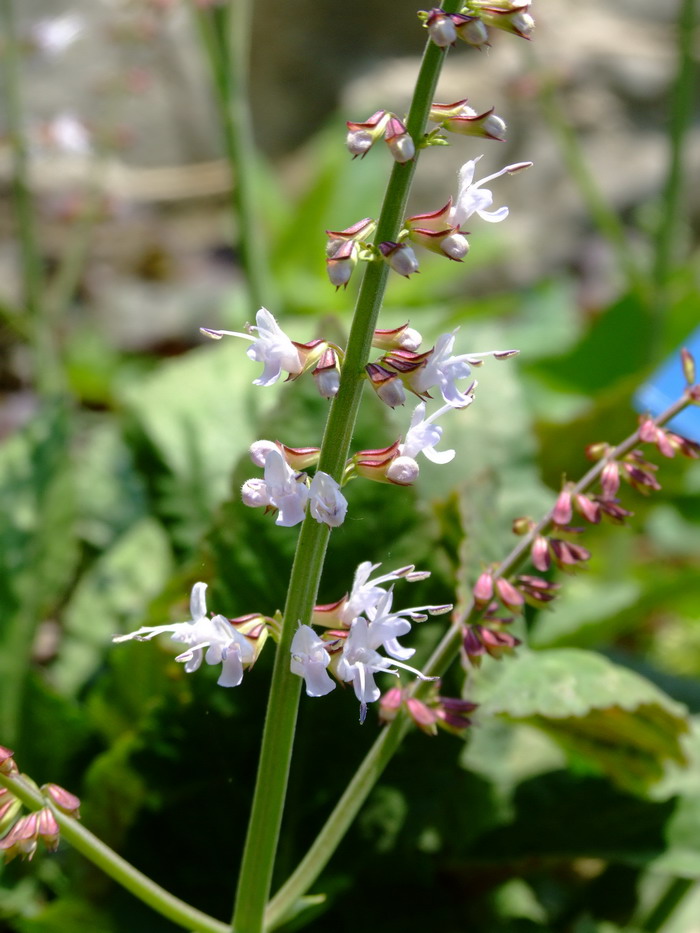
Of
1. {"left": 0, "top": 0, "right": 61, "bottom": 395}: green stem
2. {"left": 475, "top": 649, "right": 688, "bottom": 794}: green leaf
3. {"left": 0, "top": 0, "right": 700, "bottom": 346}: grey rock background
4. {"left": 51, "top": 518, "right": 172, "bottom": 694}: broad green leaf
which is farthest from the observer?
{"left": 0, "top": 0, "right": 700, "bottom": 346}: grey rock background

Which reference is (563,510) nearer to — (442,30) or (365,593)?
(365,593)

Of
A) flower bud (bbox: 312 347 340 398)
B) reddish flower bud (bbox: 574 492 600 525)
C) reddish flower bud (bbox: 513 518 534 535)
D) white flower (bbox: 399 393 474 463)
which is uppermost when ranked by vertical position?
flower bud (bbox: 312 347 340 398)

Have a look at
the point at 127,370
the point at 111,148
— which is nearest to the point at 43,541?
the point at 111,148

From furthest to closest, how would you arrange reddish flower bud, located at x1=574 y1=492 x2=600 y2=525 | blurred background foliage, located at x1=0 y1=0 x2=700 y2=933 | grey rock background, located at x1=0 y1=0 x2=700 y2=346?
grey rock background, located at x1=0 y1=0 x2=700 y2=346 < blurred background foliage, located at x1=0 y1=0 x2=700 y2=933 < reddish flower bud, located at x1=574 y1=492 x2=600 y2=525

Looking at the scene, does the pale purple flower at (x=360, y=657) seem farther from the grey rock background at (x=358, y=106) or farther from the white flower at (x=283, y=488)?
the grey rock background at (x=358, y=106)

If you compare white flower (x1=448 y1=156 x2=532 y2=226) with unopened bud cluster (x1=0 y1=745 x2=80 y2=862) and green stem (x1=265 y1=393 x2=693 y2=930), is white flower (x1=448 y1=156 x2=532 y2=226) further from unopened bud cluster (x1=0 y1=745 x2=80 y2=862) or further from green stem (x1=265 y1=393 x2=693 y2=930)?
unopened bud cluster (x1=0 y1=745 x2=80 y2=862)

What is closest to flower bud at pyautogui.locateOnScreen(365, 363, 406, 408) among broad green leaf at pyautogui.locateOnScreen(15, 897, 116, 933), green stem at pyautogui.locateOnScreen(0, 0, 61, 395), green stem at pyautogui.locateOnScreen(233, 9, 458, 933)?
green stem at pyautogui.locateOnScreen(233, 9, 458, 933)

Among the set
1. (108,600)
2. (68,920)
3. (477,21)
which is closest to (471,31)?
→ (477,21)
